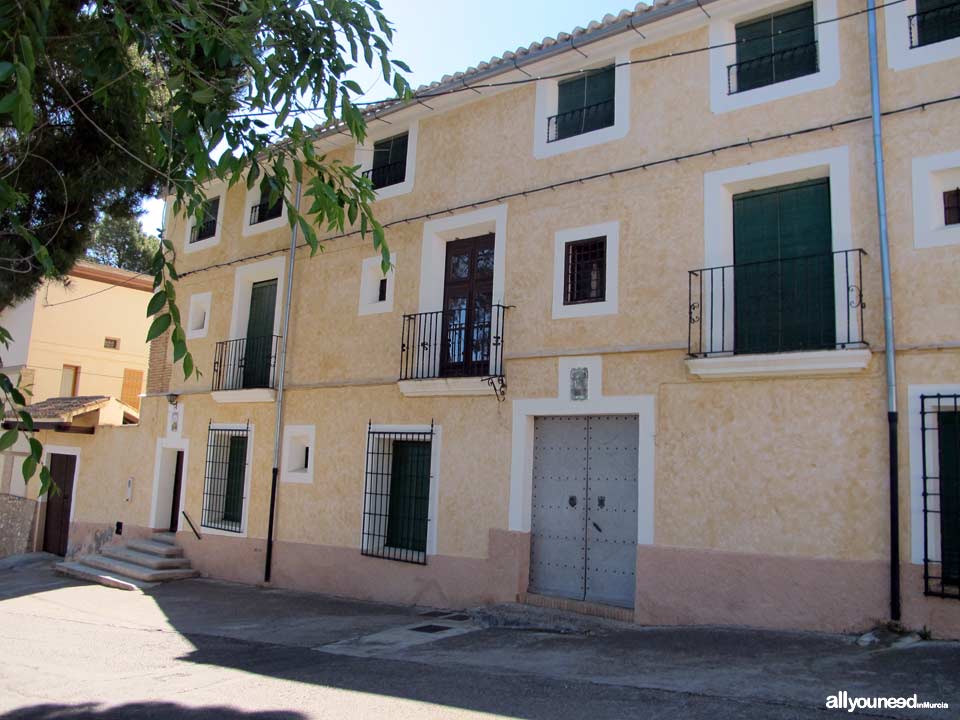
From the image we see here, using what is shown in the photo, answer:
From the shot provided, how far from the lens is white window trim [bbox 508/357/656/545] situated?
8.33 meters

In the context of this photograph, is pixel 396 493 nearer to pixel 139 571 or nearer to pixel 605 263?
pixel 605 263

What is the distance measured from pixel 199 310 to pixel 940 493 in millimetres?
12163

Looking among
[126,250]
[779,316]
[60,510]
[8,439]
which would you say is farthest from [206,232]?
[126,250]

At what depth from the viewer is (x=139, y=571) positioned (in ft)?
42.6

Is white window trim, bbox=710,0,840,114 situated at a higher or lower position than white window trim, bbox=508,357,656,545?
higher

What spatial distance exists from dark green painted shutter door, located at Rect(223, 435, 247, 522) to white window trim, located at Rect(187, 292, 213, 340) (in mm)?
2098

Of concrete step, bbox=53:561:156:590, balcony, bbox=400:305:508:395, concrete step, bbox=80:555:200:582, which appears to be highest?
balcony, bbox=400:305:508:395

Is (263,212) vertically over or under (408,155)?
under

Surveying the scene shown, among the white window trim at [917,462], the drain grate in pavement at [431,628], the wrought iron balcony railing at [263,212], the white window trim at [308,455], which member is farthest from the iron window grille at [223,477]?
the white window trim at [917,462]

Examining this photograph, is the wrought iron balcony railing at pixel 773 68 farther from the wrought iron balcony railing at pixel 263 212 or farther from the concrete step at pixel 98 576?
the concrete step at pixel 98 576

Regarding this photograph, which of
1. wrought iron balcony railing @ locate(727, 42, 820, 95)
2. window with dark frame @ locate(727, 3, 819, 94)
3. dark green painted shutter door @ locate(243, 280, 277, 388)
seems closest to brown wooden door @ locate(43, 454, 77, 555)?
dark green painted shutter door @ locate(243, 280, 277, 388)

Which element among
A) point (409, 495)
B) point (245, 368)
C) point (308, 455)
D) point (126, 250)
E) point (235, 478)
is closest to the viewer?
point (409, 495)

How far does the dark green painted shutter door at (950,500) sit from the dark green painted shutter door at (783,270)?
4.35 feet

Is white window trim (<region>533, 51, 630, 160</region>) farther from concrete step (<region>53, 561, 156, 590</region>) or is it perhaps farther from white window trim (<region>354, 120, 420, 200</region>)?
concrete step (<region>53, 561, 156, 590</region>)
